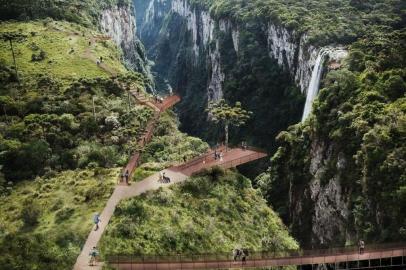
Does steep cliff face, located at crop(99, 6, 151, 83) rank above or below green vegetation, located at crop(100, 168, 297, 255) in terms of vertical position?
above

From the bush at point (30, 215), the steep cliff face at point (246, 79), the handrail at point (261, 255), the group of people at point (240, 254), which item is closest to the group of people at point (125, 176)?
the bush at point (30, 215)

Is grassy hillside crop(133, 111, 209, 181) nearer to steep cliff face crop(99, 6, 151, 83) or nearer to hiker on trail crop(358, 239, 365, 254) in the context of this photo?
hiker on trail crop(358, 239, 365, 254)

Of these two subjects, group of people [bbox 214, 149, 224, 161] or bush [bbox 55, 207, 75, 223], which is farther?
group of people [bbox 214, 149, 224, 161]

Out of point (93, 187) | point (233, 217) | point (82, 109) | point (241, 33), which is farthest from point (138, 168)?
point (241, 33)

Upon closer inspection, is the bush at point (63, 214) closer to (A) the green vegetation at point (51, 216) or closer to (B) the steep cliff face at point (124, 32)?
(A) the green vegetation at point (51, 216)

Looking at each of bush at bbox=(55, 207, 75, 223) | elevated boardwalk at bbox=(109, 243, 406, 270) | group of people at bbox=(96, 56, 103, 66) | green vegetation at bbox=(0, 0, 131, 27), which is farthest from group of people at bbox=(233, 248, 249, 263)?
green vegetation at bbox=(0, 0, 131, 27)

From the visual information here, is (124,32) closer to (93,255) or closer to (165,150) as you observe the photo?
(165,150)

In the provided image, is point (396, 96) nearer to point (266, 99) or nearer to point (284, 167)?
point (284, 167)
